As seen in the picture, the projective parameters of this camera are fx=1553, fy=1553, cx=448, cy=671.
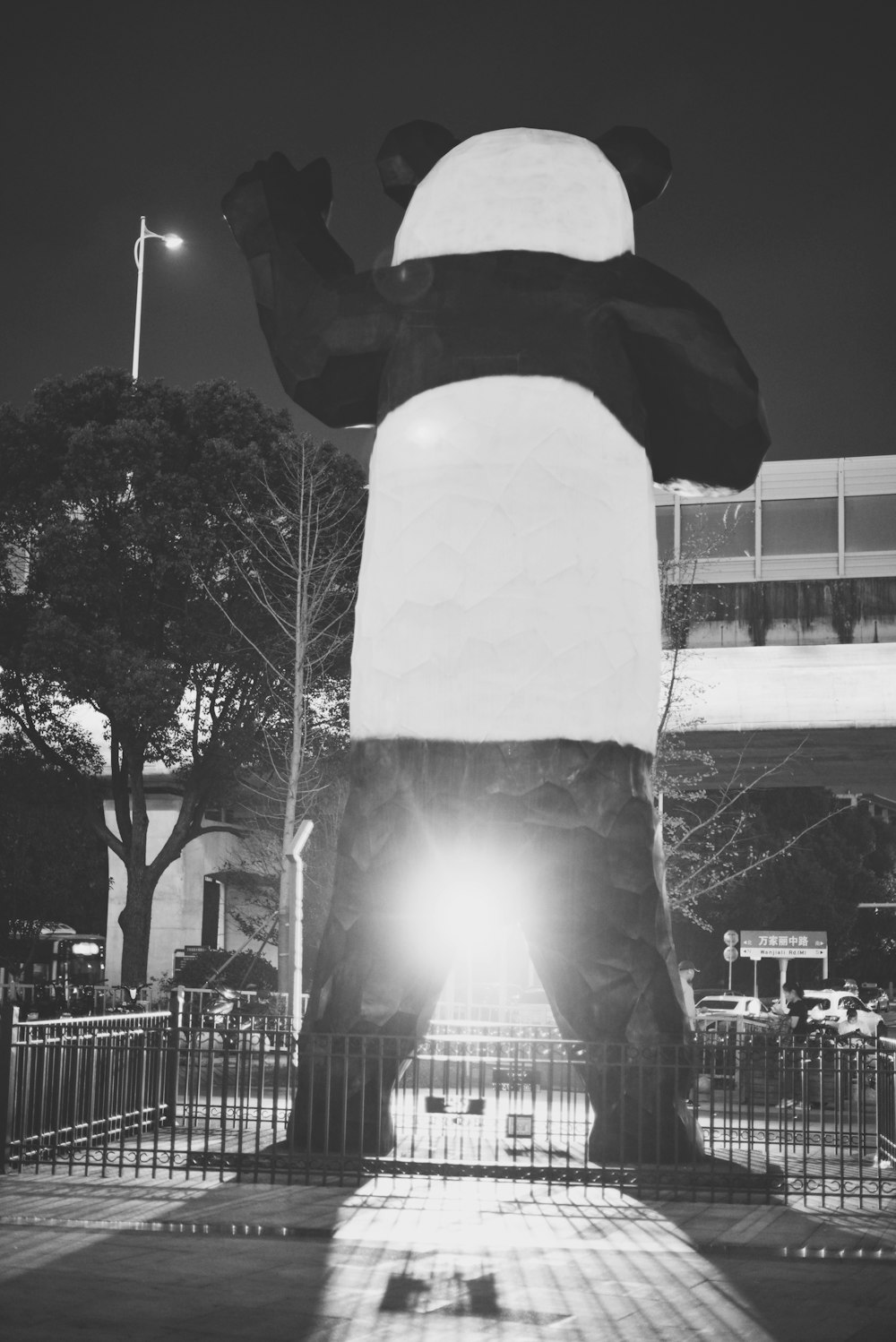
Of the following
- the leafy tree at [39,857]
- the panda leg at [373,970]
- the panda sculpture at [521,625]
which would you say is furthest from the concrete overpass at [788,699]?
the panda leg at [373,970]

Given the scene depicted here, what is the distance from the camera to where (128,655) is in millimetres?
24375

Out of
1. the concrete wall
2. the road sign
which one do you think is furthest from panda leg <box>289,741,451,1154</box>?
the road sign

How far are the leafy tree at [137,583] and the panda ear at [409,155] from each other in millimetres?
12818

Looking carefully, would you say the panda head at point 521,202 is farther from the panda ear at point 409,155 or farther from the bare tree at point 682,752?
the bare tree at point 682,752

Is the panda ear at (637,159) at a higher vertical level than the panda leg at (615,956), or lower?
higher

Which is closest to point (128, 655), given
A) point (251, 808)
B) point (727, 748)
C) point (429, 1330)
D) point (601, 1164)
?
point (251, 808)

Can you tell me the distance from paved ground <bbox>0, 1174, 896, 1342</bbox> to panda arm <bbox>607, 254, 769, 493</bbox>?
5.25 meters

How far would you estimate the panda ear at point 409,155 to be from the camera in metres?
12.0

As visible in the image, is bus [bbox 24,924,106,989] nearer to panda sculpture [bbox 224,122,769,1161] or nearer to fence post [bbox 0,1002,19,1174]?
fence post [bbox 0,1002,19,1174]

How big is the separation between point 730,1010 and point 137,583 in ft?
46.9

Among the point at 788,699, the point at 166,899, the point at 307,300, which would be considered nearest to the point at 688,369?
the point at 307,300

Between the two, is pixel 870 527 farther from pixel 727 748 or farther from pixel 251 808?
pixel 251 808

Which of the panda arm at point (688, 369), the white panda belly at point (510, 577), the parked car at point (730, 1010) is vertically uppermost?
the panda arm at point (688, 369)

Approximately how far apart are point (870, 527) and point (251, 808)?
15.1 meters
